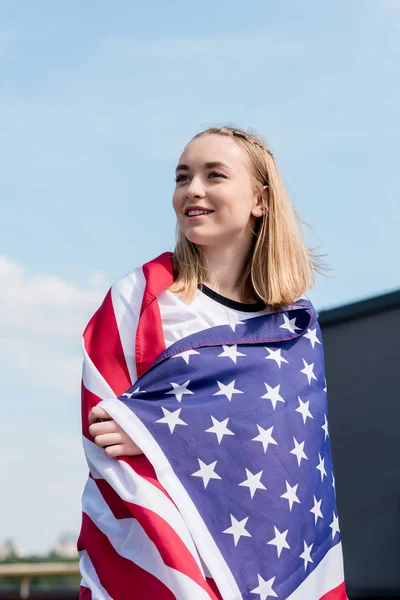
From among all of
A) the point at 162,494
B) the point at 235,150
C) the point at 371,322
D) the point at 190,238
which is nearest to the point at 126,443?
the point at 162,494

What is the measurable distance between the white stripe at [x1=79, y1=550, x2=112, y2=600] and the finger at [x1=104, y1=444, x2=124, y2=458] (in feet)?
1.04

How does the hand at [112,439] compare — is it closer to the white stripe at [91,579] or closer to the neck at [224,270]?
the white stripe at [91,579]

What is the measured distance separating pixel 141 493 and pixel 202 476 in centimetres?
19

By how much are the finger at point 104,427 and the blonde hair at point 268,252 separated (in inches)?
21.2

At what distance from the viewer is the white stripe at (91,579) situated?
243 cm

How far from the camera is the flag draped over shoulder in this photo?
2.40m

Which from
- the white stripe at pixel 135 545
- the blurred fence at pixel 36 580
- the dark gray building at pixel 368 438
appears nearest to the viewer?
the white stripe at pixel 135 545

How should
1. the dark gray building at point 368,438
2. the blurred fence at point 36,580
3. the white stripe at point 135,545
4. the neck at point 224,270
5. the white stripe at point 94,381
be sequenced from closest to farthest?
the white stripe at point 135,545 < the white stripe at point 94,381 < the neck at point 224,270 < the dark gray building at point 368,438 < the blurred fence at point 36,580

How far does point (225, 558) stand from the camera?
245 centimetres

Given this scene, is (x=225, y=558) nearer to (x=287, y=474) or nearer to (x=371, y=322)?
(x=287, y=474)

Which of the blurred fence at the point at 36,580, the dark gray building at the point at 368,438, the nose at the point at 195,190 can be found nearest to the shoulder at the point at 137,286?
the nose at the point at 195,190

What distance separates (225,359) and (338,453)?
13.4 feet

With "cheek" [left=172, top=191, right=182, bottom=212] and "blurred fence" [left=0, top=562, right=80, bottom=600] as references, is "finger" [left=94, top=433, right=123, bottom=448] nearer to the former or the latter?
"cheek" [left=172, top=191, right=182, bottom=212]

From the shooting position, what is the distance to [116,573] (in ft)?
7.97
